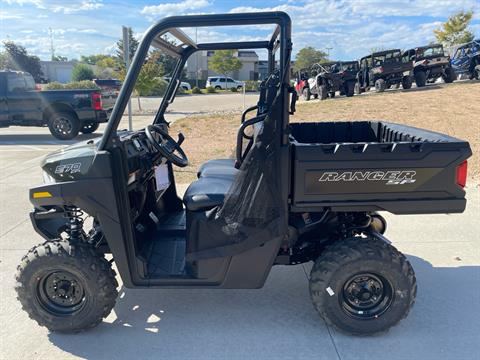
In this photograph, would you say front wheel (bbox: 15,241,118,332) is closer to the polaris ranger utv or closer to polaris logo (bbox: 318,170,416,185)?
the polaris ranger utv

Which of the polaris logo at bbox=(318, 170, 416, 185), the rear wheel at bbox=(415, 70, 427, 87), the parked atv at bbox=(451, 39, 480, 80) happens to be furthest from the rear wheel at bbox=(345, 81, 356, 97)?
the polaris logo at bbox=(318, 170, 416, 185)

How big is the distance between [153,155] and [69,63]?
71.6 metres

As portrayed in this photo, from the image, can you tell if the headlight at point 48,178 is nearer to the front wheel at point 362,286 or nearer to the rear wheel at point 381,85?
the front wheel at point 362,286

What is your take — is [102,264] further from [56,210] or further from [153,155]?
[153,155]

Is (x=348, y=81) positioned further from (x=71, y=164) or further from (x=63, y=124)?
(x=71, y=164)

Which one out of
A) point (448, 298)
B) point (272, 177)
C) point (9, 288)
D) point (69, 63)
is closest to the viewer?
point (272, 177)

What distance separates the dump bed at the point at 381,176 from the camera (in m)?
2.40

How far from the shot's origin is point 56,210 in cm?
277

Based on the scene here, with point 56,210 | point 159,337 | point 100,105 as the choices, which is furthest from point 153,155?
point 100,105

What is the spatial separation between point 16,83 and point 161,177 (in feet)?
32.0

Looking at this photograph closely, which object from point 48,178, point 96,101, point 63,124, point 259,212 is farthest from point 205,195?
point 63,124

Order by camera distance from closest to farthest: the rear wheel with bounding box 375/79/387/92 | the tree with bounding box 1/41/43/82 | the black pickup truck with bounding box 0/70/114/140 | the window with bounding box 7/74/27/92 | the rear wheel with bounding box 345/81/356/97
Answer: the black pickup truck with bounding box 0/70/114/140, the window with bounding box 7/74/27/92, the rear wheel with bounding box 375/79/387/92, the rear wheel with bounding box 345/81/356/97, the tree with bounding box 1/41/43/82

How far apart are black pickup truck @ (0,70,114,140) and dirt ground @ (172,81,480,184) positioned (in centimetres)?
238

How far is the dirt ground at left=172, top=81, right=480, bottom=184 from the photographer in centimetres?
839
